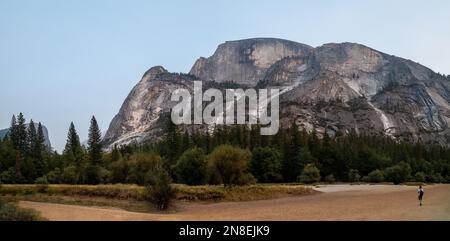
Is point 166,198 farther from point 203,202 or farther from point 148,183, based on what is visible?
point 203,202

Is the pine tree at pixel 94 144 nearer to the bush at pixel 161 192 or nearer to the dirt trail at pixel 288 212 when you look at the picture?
the dirt trail at pixel 288 212

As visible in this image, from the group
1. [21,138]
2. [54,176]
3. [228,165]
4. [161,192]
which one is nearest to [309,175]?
[228,165]

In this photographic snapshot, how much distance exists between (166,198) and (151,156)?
40.9 m

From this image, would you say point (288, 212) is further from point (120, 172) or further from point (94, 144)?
point (94, 144)

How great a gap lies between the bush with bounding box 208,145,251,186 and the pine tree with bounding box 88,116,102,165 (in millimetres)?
45903

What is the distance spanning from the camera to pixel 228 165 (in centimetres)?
7912

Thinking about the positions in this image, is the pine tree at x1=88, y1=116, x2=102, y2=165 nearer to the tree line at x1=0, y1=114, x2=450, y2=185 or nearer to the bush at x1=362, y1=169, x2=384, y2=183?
the tree line at x1=0, y1=114, x2=450, y2=185

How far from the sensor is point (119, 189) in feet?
230

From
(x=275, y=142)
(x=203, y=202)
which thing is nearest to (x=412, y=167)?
(x=275, y=142)

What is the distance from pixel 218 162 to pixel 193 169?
1697 cm

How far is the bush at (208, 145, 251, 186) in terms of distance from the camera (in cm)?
7938

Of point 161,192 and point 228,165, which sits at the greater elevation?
point 228,165

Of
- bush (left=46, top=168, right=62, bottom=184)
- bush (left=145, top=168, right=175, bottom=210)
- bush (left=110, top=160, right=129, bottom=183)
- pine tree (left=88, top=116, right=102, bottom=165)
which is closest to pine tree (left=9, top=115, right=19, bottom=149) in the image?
pine tree (left=88, top=116, right=102, bottom=165)

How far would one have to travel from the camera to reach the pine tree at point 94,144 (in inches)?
4579
